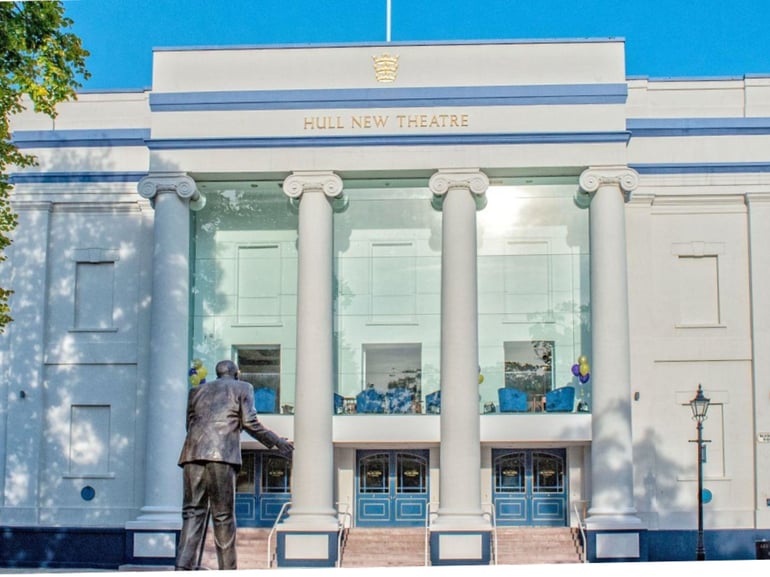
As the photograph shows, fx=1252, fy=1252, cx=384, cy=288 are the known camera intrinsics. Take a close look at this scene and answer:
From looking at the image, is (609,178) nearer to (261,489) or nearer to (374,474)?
(374,474)

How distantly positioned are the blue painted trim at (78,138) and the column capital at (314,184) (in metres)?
4.89

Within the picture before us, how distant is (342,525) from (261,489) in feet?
8.62

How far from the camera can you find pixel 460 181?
100 feet

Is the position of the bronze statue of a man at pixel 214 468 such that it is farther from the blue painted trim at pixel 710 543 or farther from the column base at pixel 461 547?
the blue painted trim at pixel 710 543

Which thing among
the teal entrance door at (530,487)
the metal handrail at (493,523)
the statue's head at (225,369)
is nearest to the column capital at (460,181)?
the teal entrance door at (530,487)

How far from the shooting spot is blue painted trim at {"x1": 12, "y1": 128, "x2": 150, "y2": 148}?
3341 centimetres

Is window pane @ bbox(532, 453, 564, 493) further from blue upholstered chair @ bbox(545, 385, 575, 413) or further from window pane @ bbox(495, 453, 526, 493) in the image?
blue upholstered chair @ bbox(545, 385, 575, 413)

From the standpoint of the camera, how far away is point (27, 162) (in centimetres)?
2506

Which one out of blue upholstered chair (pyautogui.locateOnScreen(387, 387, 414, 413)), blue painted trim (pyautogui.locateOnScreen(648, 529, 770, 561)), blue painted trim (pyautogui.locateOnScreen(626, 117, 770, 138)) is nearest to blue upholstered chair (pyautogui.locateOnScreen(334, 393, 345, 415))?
blue upholstered chair (pyautogui.locateOnScreen(387, 387, 414, 413))

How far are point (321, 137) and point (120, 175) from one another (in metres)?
6.17

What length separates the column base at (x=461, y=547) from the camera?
1138 inches

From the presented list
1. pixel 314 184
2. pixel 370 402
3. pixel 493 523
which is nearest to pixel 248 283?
pixel 314 184

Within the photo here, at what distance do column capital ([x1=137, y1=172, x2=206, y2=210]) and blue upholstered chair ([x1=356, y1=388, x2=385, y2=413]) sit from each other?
6775 millimetres

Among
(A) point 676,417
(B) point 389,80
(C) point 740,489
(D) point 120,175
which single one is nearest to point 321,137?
(B) point 389,80
